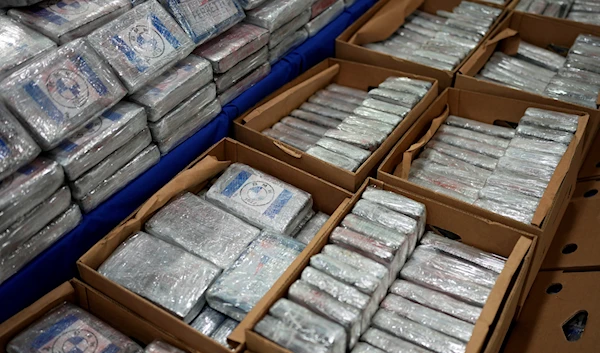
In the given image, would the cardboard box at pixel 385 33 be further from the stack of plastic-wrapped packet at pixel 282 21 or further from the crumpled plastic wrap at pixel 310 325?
the crumpled plastic wrap at pixel 310 325

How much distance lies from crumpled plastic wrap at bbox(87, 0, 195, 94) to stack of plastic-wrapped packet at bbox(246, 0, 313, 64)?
1.71ft

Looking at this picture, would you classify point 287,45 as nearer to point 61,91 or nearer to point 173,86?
point 173,86

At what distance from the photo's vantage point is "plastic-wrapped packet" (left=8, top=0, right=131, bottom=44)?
7.89 ft

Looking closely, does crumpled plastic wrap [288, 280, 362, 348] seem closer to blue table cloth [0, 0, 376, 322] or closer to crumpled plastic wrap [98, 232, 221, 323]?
crumpled plastic wrap [98, 232, 221, 323]

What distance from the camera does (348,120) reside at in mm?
2965

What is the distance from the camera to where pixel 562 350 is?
2504mm

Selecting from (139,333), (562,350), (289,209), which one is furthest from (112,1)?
(562,350)

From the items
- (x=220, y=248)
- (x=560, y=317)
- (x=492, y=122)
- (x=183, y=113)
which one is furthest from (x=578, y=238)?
(x=183, y=113)

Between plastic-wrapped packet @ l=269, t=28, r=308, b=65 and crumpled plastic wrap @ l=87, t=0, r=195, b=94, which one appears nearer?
crumpled plastic wrap @ l=87, t=0, r=195, b=94

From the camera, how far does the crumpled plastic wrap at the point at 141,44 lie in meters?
2.45

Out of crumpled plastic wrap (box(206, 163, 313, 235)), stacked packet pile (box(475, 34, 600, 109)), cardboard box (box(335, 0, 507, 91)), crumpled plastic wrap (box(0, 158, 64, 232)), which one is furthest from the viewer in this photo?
cardboard box (box(335, 0, 507, 91))

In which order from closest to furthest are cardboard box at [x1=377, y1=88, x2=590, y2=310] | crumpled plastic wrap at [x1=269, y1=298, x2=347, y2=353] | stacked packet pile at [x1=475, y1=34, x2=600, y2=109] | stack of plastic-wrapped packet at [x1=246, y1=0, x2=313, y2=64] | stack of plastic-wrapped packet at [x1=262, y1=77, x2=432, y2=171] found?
crumpled plastic wrap at [x1=269, y1=298, x2=347, y2=353] < cardboard box at [x1=377, y1=88, x2=590, y2=310] < stack of plastic-wrapped packet at [x1=262, y1=77, x2=432, y2=171] < stack of plastic-wrapped packet at [x1=246, y1=0, x2=313, y2=64] < stacked packet pile at [x1=475, y1=34, x2=600, y2=109]

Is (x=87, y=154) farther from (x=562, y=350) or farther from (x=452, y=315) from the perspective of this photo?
(x=562, y=350)

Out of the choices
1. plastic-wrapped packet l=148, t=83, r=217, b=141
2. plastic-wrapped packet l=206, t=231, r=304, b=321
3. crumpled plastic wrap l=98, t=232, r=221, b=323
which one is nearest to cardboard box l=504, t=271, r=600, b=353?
plastic-wrapped packet l=206, t=231, r=304, b=321
